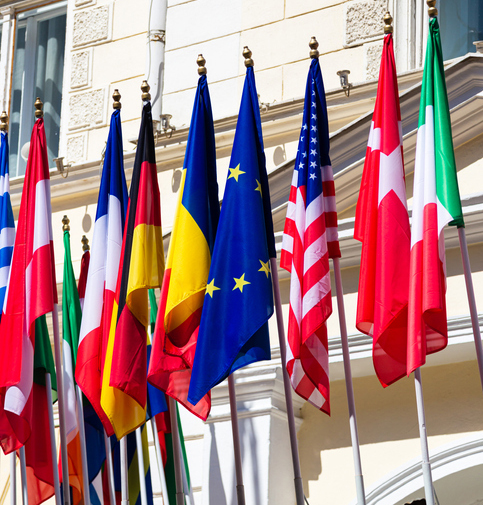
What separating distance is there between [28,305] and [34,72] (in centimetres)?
562

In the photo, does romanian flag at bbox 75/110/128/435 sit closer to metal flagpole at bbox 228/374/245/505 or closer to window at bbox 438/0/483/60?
metal flagpole at bbox 228/374/245/505

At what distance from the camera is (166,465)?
7723 millimetres

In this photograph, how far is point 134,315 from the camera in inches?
242

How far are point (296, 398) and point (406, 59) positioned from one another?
10.7ft

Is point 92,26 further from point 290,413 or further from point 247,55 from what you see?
A: point 290,413

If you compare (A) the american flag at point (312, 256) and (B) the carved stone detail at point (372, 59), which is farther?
(B) the carved stone detail at point (372, 59)

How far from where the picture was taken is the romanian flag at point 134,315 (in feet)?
20.0

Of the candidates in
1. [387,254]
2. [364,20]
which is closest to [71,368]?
[387,254]

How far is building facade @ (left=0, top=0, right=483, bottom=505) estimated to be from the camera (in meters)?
7.40

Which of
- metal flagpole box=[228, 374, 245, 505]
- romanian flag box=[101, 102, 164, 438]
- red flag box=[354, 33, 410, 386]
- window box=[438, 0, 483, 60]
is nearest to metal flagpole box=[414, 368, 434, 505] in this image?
red flag box=[354, 33, 410, 386]

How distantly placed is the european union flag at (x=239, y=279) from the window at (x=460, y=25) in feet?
11.9

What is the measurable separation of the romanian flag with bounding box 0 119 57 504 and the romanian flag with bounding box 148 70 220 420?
90 cm

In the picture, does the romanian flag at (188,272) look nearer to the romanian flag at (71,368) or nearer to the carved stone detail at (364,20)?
the romanian flag at (71,368)

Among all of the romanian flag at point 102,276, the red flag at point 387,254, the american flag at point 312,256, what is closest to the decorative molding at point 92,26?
the romanian flag at point 102,276
